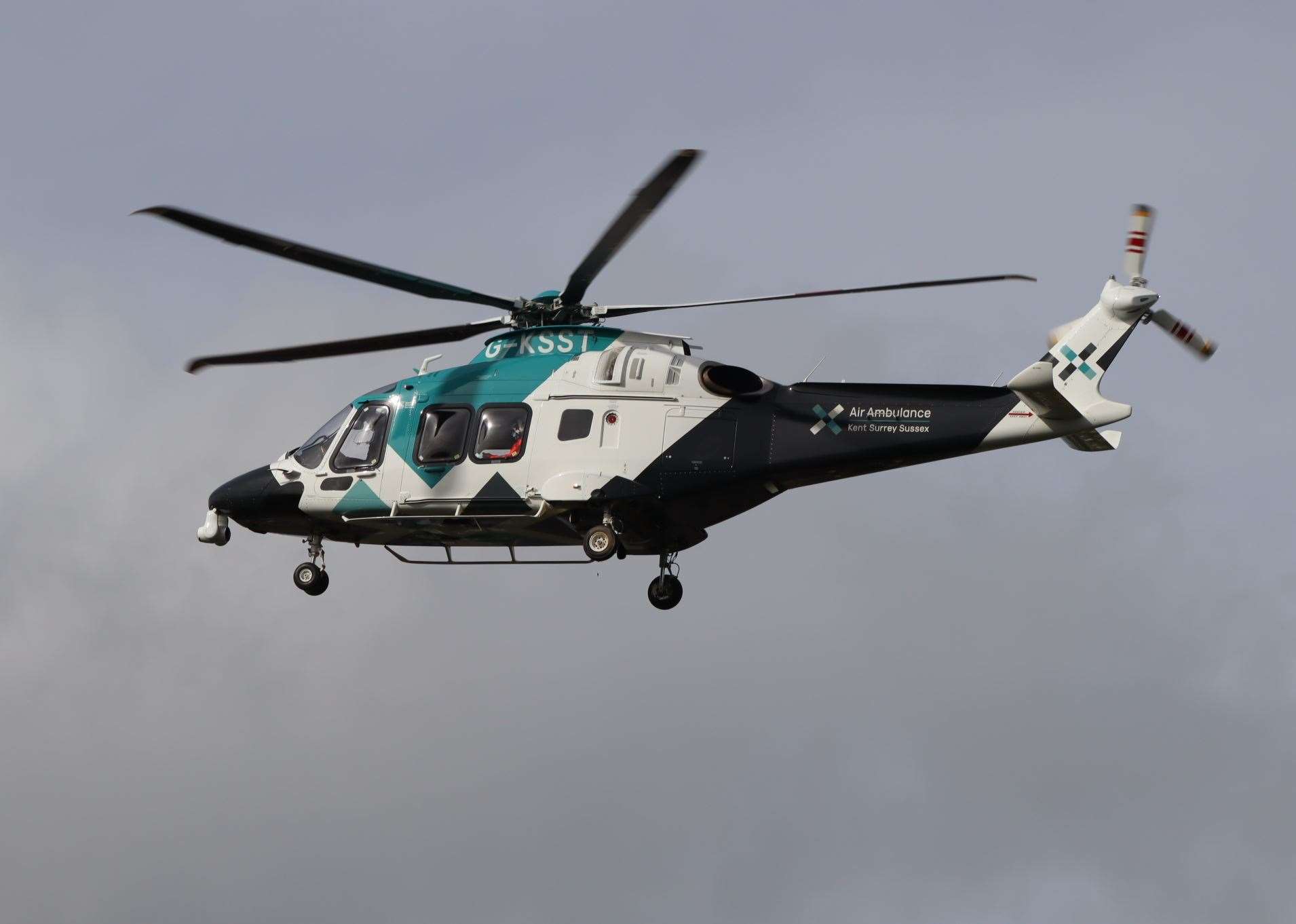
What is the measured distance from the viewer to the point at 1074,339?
31.7m

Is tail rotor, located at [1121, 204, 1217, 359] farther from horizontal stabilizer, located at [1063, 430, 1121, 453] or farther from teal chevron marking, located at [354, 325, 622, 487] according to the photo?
teal chevron marking, located at [354, 325, 622, 487]

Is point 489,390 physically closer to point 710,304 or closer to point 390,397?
point 390,397

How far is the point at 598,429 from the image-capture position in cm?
3334

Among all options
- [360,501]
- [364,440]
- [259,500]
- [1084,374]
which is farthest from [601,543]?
[1084,374]

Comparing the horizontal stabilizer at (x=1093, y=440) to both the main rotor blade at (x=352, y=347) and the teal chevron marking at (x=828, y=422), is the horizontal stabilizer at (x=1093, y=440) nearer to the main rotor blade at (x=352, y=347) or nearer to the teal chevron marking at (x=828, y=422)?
the teal chevron marking at (x=828, y=422)

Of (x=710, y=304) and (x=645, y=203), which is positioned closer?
(x=645, y=203)

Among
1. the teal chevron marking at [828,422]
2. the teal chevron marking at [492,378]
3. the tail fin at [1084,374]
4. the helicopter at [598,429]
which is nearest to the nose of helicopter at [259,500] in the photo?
the helicopter at [598,429]

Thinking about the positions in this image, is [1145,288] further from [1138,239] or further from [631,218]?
[631,218]

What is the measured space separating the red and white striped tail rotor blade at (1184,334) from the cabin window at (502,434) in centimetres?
975

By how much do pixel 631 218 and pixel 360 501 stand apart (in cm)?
765

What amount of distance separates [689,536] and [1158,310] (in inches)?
321

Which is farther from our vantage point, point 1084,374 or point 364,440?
point 364,440

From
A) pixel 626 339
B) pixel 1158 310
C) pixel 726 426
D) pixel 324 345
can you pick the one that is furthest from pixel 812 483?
pixel 324 345

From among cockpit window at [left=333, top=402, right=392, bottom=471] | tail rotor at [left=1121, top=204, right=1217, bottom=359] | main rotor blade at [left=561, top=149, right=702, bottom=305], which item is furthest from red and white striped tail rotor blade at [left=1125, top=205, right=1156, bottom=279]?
cockpit window at [left=333, top=402, right=392, bottom=471]
